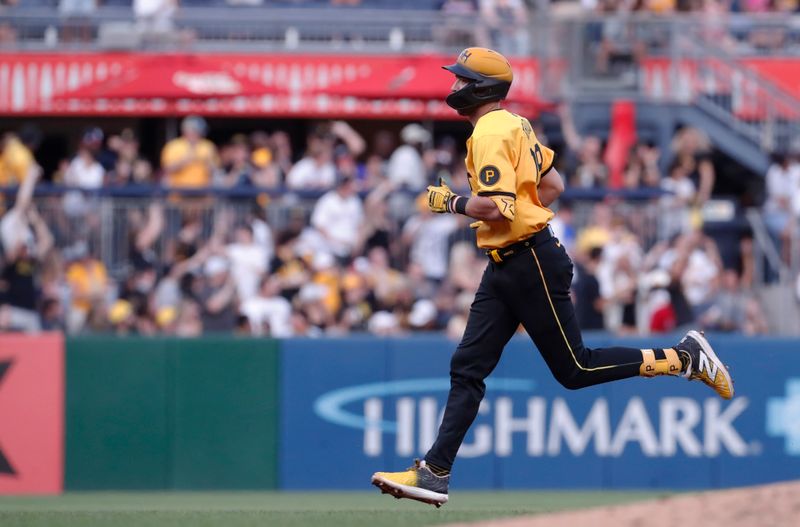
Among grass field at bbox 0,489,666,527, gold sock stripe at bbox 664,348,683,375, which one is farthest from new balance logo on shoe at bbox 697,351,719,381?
grass field at bbox 0,489,666,527

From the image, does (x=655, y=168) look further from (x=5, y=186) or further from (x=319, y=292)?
(x=5, y=186)

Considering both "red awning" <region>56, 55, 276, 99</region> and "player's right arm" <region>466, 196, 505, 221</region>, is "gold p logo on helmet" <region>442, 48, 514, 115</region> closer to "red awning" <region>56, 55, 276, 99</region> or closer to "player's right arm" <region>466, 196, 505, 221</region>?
"player's right arm" <region>466, 196, 505, 221</region>

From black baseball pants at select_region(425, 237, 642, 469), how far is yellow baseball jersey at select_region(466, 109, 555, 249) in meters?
0.18

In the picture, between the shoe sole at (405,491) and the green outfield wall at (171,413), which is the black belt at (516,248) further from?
the green outfield wall at (171,413)

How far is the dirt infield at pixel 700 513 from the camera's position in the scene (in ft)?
24.6

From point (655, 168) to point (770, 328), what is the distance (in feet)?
7.80

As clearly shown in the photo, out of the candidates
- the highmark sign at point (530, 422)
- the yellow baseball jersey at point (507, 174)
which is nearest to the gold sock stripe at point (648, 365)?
the yellow baseball jersey at point (507, 174)

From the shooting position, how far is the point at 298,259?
15.2m

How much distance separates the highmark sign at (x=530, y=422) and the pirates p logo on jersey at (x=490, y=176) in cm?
550

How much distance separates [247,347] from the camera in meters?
13.4

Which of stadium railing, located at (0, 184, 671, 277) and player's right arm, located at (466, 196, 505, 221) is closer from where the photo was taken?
player's right arm, located at (466, 196, 505, 221)

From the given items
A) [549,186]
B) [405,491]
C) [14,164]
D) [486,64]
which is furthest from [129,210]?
[405,491]

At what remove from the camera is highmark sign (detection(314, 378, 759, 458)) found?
A: 43.8 ft

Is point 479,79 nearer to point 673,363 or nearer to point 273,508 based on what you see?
point 673,363
